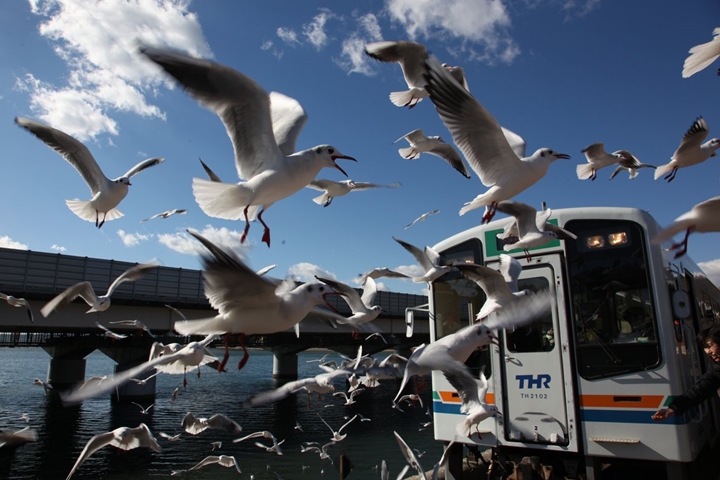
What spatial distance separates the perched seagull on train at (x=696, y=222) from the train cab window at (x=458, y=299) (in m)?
3.14

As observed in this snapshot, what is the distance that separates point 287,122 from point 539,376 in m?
Result: 4.34

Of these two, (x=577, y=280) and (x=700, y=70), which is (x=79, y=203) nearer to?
(x=577, y=280)

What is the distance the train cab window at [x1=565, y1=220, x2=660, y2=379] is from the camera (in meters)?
6.01

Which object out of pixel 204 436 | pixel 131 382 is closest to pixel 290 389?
pixel 204 436

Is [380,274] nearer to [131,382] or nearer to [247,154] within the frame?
[247,154]

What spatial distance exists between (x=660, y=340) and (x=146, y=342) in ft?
94.4

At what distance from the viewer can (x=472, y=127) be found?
488 cm

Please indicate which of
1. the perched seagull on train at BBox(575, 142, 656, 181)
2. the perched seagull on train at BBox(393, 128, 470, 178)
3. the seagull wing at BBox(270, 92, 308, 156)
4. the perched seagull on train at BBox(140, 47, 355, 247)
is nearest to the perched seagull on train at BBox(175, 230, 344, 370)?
the perched seagull on train at BBox(140, 47, 355, 247)

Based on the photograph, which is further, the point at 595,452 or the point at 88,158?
the point at 88,158

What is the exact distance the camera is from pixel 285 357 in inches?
1758

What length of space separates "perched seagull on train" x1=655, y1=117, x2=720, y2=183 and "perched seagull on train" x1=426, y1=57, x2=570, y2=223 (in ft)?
7.86

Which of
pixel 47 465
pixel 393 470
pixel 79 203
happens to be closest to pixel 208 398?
pixel 47 465

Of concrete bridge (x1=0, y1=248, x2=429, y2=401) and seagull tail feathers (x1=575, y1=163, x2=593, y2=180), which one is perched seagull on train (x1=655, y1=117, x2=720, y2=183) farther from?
concrete bridge (x1=0, y1=248, x2=429, y2=401)

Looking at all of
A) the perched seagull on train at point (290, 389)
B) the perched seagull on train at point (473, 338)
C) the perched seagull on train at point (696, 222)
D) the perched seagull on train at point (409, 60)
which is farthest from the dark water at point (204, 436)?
the perched seagull on train at point (696, 222)
